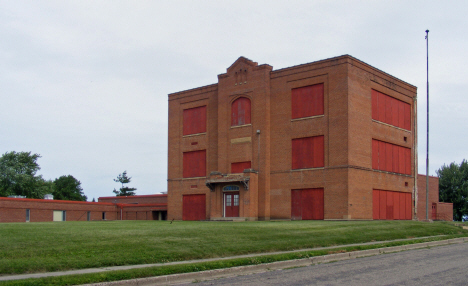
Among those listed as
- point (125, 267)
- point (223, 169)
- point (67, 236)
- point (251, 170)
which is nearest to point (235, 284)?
point (125, 267)

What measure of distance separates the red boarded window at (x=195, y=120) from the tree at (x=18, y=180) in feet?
115

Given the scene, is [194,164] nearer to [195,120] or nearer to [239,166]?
[195,120]

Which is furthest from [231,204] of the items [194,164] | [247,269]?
[247,269]

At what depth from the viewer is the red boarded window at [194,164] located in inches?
1907

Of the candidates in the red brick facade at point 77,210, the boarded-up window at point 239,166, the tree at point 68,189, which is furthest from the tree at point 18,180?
the boarded-up window at point 239,166

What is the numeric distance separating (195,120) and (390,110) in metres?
18.8

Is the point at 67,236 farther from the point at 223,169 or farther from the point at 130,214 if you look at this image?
the point at 130,214

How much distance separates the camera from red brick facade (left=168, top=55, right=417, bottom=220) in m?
39.4

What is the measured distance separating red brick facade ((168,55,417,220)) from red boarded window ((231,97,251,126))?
9.2 inches

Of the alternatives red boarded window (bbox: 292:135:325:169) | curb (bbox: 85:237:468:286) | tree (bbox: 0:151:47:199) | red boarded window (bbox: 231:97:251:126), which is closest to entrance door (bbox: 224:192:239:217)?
red boarded window (bbox: 292:135:325:169)

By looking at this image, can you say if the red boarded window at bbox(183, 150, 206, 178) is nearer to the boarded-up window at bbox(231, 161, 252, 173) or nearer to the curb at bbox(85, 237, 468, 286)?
the boarded-up window at bbox(231, 161, 252, 173)

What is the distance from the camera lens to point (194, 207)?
160 feet

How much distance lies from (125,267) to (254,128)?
30920 millimetres

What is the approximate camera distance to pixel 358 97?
132ft
